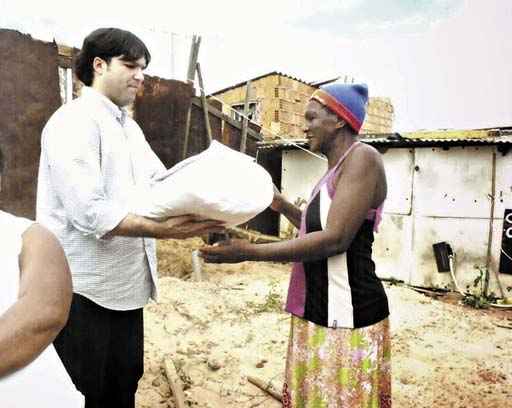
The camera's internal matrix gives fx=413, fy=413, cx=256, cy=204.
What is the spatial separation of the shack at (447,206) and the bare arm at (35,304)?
5.50m

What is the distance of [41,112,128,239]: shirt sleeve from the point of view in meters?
1.48

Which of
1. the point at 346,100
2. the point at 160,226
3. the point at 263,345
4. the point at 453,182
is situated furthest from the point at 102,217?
the point at 453,182

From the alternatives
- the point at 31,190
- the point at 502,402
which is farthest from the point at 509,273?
the point at 31,190

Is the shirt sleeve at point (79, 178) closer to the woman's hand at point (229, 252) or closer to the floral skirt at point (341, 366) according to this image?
the woman's hand at point (229, 252)

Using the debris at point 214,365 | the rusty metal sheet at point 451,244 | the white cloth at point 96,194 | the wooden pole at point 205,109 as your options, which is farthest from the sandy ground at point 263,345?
the wooden pole at point 205,109

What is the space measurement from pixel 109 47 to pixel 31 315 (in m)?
1.24

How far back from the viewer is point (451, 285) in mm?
7199

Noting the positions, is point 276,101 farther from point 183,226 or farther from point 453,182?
point 183,226

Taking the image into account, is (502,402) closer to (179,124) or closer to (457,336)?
(457,336)

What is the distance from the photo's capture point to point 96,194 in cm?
150

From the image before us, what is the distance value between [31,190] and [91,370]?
4.15 meters

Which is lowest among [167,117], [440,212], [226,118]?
[440,212]

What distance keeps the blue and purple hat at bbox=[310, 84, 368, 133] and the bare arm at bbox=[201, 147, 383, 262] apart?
8.0 inches

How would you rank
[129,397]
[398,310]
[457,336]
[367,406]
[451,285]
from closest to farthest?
[367,406]
[129,397]
[457,336]
[398,310]
[451,285]
